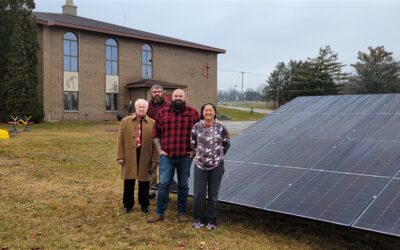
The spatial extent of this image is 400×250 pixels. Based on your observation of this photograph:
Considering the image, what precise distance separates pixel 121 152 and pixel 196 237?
6.34 ft

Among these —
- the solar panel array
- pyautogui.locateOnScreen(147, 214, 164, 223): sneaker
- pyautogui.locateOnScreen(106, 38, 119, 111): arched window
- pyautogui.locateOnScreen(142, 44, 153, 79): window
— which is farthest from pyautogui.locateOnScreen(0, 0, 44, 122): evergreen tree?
pyautogui.locateOnScreen(147, 214, 164, 223): sneaker

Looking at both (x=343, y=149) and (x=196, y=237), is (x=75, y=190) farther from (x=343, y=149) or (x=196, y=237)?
(x=343, y=149)

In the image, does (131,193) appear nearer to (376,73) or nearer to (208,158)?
(208,158)

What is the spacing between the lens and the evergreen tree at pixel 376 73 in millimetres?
49875

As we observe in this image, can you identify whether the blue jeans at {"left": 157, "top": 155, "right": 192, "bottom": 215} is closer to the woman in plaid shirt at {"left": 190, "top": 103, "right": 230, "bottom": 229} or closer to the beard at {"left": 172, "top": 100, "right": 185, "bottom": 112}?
the woman in plaid shirt at {"left": 190, "top": 103, "right": 230, "bottom": 229}

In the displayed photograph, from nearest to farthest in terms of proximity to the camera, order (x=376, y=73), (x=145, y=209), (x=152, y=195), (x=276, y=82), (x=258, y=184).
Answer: (x=258, y=184) < (x=145, y=209) < (x=152, y=195) < (x=376, y=73) < (x=276, y=82)

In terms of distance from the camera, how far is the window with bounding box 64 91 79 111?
109 ft

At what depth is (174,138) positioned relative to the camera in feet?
21.0

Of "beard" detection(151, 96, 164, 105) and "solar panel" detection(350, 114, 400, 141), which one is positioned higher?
"beard" detection(151, 96, 164, 105)

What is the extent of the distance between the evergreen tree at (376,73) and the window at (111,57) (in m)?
28.8

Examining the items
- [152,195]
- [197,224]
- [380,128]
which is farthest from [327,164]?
[152,195]

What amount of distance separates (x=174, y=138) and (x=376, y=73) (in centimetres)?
4990

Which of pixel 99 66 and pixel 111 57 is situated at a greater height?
pixel 111 57

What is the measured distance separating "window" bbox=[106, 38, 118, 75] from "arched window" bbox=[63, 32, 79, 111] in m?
2.74
